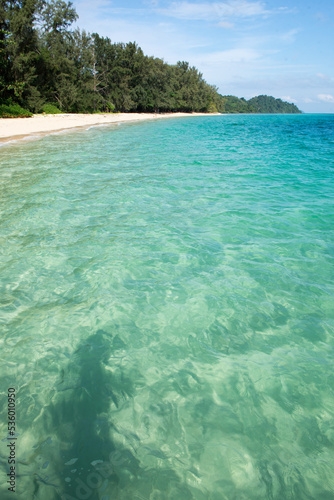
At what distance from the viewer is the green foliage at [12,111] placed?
3224cm

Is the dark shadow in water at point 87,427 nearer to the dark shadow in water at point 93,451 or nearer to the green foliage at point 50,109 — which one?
the dark shadow in water at point 93,451

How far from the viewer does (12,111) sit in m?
33.5

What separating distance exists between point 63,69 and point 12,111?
54.5 ft

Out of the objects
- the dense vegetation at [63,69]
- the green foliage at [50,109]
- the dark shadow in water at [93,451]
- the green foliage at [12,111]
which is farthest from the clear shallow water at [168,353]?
the green foliage at [50,109]

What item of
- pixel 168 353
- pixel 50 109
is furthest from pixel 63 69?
pixel 168 353

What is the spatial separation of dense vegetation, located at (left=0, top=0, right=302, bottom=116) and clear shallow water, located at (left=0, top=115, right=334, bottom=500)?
115 feet

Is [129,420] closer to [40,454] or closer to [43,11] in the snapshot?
[40,454]

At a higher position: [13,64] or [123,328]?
[13,64]

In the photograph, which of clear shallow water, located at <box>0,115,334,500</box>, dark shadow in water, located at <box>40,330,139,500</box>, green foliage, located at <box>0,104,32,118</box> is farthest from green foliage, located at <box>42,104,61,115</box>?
dark shadow in water, located at <box>40,330,139,500</box>

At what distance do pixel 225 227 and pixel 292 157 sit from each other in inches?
525

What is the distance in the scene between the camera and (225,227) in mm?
6676

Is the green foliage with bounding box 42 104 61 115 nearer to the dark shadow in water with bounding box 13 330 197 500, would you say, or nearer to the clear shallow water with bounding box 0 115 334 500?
the clear shallow water with bounding box 0 115 334 500

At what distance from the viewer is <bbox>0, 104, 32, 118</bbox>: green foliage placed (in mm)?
32241

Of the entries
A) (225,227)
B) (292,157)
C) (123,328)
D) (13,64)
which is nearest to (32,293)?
(123,328)
